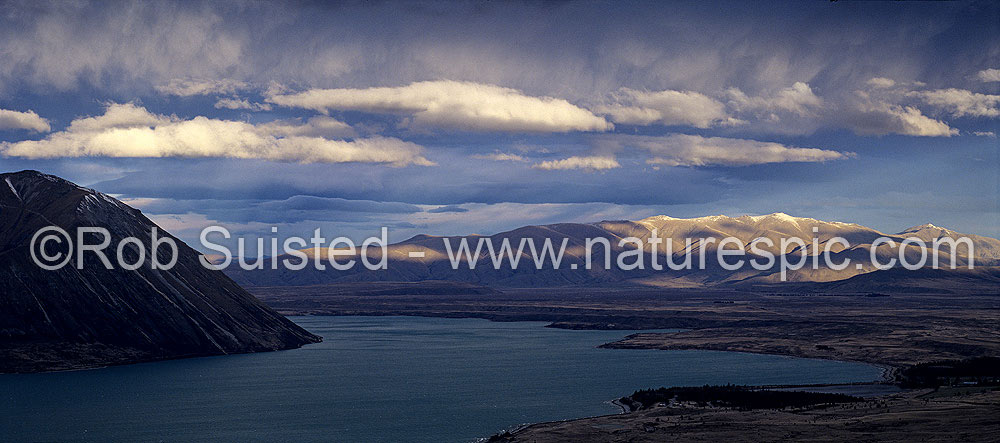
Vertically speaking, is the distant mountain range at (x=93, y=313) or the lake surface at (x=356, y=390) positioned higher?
the distant mountain range at (x=93, y=313)

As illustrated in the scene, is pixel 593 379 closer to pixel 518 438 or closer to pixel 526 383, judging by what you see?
pixel 526 383

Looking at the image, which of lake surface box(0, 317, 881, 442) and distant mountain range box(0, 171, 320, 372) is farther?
distant mountain range box(0, 171, 320, 372)

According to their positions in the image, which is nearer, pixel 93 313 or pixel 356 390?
pixel 356 390

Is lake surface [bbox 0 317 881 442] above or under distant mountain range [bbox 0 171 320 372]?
under

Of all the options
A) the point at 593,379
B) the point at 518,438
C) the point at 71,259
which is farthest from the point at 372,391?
the point at 71,259
